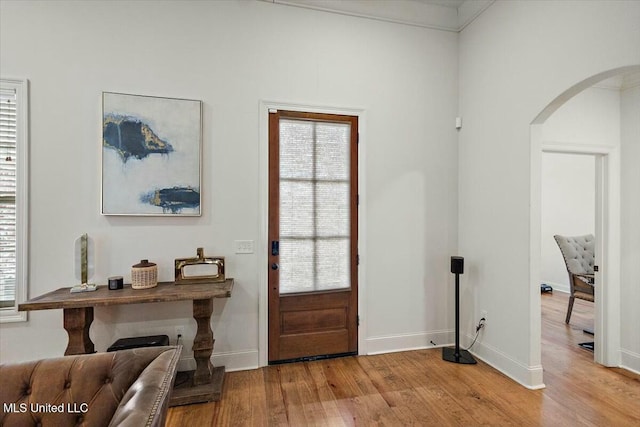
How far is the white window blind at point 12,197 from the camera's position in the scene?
8.39ft

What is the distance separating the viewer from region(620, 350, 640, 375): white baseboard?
2.89 meters

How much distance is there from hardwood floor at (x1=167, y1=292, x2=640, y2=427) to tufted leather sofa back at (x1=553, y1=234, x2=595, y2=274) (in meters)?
1.47

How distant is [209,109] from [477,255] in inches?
119

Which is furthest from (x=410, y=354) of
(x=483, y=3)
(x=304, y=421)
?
(x=483, y=3)

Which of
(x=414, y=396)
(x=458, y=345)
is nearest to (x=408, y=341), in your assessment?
(x=458, y=345)

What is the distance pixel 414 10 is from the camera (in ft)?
11.0

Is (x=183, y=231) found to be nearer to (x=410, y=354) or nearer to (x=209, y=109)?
(x=209, y=109)

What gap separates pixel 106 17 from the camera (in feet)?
8.91

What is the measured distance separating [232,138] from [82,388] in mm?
2188

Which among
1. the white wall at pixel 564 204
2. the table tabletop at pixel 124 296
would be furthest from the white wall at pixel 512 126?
the white wall at pixel 564 204

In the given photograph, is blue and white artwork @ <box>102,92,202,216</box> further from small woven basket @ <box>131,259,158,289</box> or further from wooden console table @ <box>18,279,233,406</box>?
wooden console table @ <box>18,279,233,406</box>

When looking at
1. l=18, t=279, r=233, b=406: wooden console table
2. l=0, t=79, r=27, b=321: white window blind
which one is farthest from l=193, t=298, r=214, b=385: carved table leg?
l=0, t=79, r=27, b=321: white window blind

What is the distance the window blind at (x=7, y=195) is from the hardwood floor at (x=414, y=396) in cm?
175

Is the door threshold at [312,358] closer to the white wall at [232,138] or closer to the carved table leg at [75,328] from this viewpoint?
the white wall at [232,138]
